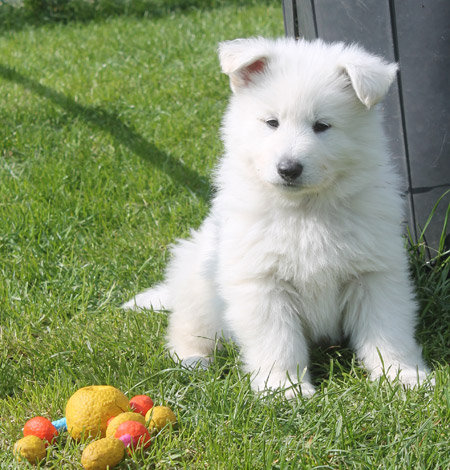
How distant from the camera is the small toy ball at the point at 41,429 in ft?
8.39

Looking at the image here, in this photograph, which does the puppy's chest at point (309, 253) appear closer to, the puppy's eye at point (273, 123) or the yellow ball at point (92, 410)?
the puppy's eye at point (273, 123)

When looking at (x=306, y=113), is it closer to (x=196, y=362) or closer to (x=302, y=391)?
(x=302, y=391)

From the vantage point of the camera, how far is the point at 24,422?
2771 millimetres

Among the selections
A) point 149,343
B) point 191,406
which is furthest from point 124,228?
point 191,406

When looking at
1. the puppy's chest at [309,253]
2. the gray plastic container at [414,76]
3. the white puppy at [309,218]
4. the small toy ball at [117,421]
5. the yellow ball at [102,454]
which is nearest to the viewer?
the yellow ball at [102,454]

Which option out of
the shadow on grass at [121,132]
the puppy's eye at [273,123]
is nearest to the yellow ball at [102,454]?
the puppy's eye at [273,123]

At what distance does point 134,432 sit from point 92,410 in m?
0.19

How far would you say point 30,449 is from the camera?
2.49 metres

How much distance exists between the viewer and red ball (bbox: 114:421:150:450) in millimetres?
2459

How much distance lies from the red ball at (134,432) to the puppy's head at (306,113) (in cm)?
104

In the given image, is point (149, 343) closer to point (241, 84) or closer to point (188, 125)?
point (241, 84)

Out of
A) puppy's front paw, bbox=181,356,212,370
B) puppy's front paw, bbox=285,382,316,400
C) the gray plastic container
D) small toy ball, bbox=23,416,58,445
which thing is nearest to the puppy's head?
the gray plastic container

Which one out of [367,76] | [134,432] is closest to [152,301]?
[134,432]

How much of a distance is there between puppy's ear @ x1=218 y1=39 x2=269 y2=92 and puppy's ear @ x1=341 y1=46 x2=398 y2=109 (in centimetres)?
33
